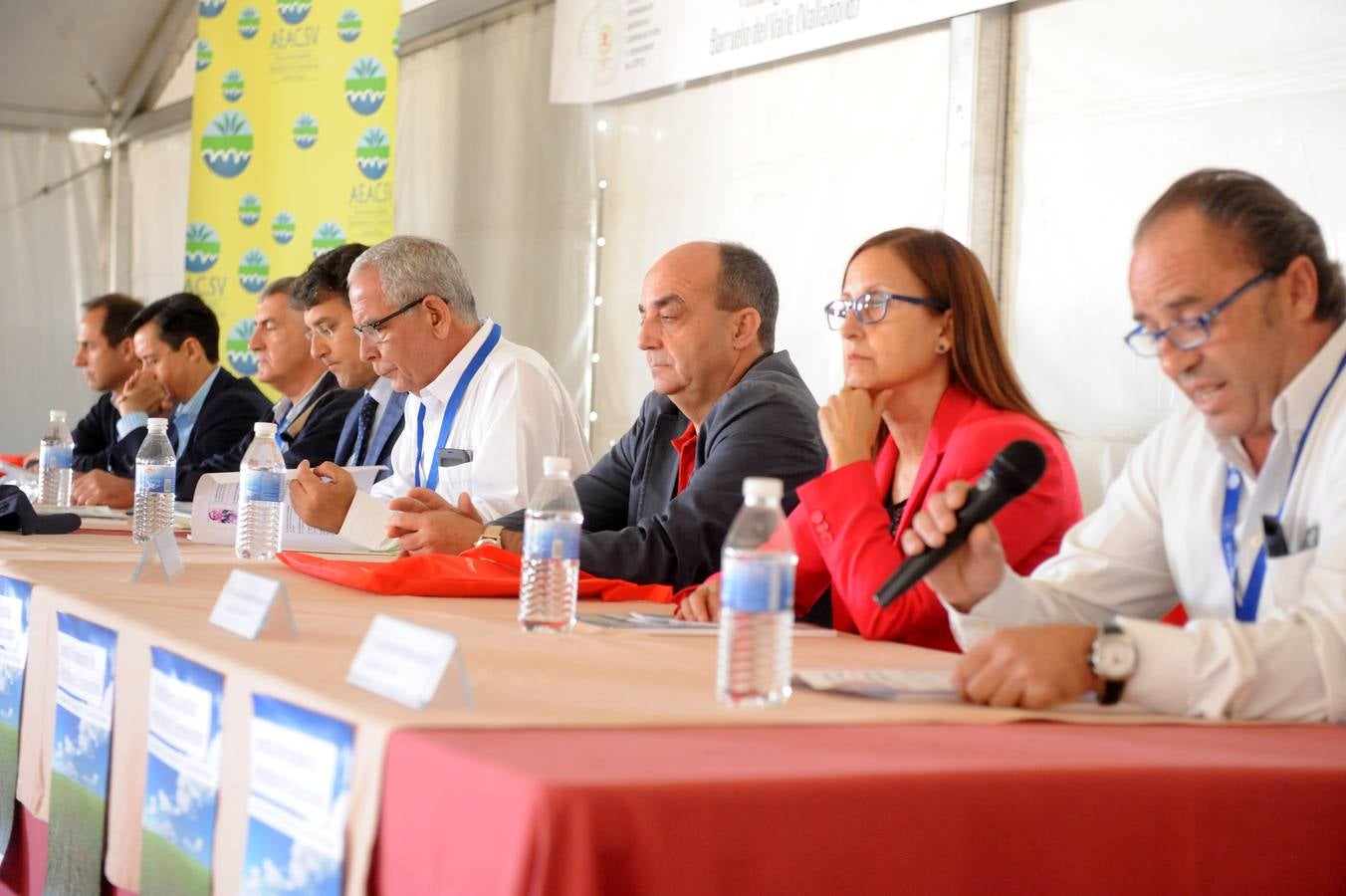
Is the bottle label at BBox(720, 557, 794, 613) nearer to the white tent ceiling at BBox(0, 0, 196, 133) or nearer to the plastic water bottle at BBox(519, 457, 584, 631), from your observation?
the plastic water bottle at BBox(519, 457, 584, 631)

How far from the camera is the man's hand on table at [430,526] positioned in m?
2.69

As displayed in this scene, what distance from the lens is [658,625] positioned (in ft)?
6.55

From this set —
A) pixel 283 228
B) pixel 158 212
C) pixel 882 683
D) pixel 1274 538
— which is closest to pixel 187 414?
pixel 283 228

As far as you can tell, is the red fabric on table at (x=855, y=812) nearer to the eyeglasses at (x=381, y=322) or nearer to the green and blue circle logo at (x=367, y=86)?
the eyeglasses at (x=381, y=322)

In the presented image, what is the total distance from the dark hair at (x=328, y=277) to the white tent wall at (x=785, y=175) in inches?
49.0

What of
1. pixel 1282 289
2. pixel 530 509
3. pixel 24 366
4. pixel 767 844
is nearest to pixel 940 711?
pixel 767 844

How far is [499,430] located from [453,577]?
44.2 inches

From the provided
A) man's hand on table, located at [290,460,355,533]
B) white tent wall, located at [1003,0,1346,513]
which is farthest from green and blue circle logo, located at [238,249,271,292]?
white tent wall, located at [1003,0,1346,513]

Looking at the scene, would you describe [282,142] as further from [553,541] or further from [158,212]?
[553,541]

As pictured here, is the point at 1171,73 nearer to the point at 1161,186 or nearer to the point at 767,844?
the point at 1161,186

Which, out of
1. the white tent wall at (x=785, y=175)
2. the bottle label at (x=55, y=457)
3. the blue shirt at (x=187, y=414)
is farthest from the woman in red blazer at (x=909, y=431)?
the blue shirt at (x=187, y=414)

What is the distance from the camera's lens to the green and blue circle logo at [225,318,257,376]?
681cm

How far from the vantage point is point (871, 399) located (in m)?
2.32

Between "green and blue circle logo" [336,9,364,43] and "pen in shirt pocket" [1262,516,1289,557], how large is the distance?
5286 millimetres
